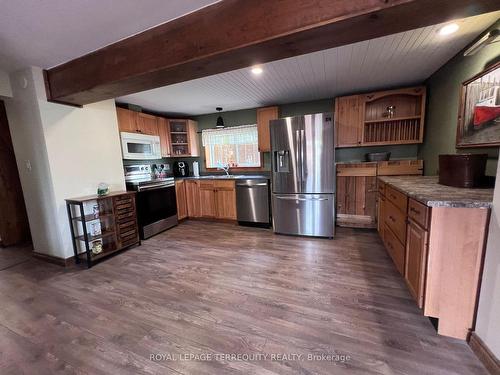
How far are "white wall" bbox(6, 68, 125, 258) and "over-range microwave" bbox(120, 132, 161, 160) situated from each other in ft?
1.40

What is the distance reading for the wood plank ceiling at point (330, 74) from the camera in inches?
77.5

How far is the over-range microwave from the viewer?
11.3ft

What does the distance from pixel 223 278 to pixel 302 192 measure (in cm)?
173

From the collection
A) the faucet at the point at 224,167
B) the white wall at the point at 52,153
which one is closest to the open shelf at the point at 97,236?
the white wall at the point at 52,153

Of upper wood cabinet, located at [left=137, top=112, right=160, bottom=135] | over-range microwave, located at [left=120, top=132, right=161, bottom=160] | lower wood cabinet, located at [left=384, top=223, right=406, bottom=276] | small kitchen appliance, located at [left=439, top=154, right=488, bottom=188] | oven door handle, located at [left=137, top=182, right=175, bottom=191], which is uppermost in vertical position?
upper wood cabinet, located at [left=137, top=112, right=160, bottom=135]

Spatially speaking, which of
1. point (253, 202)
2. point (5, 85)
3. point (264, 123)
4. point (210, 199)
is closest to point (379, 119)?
point (264, 123)

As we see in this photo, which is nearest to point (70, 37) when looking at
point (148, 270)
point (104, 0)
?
point (104, 0)

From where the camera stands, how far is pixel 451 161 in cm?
180

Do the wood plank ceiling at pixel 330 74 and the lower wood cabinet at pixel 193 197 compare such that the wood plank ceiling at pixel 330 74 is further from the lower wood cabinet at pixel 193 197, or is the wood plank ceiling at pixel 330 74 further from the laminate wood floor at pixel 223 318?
the laminate wood floor at pixel 223 318

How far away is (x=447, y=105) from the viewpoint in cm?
250

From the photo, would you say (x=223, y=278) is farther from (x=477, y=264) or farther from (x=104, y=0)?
(x=104, y=0)

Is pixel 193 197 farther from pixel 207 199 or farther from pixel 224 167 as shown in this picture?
pixel 224 167

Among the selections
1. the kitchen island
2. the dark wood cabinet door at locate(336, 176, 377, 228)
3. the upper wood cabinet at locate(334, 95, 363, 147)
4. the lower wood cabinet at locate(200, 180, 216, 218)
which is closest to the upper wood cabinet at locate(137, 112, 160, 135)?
the lower wood cabinet at locate(200, 180, 216, 218)

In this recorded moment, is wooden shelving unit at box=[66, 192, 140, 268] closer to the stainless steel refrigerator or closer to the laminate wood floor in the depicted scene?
the laminate wood floor
